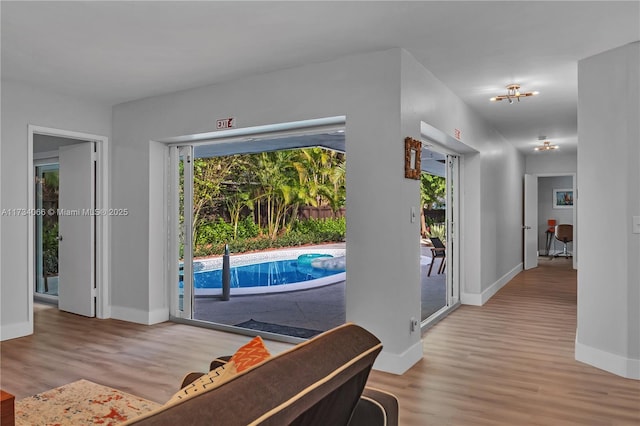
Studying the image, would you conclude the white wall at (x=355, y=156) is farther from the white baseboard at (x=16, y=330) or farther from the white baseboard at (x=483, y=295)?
the white baseboard at (x=483, y=295)

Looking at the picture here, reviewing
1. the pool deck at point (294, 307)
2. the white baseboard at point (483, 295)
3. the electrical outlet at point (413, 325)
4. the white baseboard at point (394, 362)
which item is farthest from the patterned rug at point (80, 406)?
the white baseboard at point (483, 295)

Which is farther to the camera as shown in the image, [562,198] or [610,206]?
[562,198]

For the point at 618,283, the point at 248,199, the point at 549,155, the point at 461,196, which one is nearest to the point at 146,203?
the point at 461,196

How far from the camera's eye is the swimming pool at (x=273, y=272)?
27.5ft

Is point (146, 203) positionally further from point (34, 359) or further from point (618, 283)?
point (618, 283)

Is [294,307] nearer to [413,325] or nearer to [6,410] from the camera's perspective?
[413,325]

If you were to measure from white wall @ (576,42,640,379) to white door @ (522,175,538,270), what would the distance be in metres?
6.05

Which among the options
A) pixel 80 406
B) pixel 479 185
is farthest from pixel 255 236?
pixel 80 406

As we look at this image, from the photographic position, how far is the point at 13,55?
383 centimetres

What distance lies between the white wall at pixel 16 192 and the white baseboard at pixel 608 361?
5278mm

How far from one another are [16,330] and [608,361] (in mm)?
5453

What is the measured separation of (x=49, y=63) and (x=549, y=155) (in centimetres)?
1001

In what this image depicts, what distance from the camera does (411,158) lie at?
3783mm

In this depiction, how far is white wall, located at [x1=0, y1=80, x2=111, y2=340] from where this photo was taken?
458 cm
